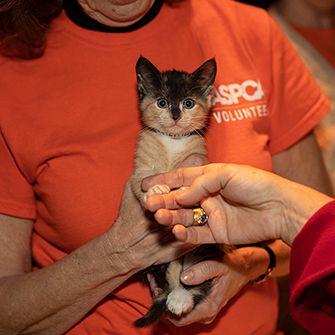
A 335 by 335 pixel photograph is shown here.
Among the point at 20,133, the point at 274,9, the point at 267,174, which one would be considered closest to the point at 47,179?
the point at 20,133

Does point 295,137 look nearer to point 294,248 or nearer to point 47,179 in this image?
point 294,248

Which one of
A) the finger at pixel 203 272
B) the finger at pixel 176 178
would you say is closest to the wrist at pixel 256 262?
the finger at pixel 203 272

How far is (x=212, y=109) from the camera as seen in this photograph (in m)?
1.50

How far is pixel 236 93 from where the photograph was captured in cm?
152

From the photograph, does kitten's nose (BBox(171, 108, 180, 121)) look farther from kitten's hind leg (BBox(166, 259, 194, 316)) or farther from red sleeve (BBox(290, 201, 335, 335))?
red sleeve (BBox(290, 201, 335, 335))

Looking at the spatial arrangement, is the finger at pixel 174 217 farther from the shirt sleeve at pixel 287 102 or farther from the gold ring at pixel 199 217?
the shirt sleeve at pixel 287 102

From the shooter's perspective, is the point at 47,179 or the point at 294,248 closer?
the point at 294,248

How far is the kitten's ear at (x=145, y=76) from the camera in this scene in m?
1.38

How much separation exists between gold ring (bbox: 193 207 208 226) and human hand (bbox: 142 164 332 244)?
0.04ft

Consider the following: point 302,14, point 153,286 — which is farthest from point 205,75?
point 302,14

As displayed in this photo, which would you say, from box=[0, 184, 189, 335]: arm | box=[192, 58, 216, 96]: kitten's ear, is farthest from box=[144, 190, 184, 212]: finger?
box=[192, 58, 216, 96]: kitten's ear

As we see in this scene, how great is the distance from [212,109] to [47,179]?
452 millimetres

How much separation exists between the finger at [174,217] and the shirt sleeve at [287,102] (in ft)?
1.51

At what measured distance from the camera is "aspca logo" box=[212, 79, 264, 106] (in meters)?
1.51
